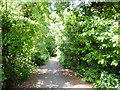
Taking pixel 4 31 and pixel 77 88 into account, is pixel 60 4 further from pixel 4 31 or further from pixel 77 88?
pixel 77 88

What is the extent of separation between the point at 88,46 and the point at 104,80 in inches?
49.1

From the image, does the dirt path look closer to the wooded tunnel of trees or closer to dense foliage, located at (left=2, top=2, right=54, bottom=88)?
the wooded tunnel of trees

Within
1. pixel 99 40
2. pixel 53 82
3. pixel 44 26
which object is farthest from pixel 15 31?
pixel 53 82

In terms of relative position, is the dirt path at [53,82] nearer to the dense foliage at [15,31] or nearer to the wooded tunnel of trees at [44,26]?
the wooded tunnel of trees at [44,26]

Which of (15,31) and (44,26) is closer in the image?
(15,31)

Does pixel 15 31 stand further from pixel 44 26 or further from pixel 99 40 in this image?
pixel 99 40

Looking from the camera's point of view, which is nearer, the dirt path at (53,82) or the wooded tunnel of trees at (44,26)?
the wooded tunnel of trees at (44,26)

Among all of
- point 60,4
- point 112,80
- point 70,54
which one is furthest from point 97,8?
point 70,54

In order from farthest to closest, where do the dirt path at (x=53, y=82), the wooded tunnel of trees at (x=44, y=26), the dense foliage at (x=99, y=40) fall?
the dirt path at (x=53, y=82) < the wooded tunnel of trees at (x=44, y=26) < the dense foliage at (x=99, y=40)

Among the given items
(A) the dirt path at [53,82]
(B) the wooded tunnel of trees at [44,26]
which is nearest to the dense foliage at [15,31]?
(B) the wooded tunnel of trees at [44,26]

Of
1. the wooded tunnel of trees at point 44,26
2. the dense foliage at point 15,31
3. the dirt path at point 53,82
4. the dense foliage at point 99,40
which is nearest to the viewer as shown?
the dense foliage at point 99,40

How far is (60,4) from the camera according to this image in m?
3.49

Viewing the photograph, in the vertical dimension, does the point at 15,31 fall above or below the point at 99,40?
above

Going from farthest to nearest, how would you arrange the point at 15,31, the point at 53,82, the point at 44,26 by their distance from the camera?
the point at 53,82, the point at 44,26, the point at 15,31
